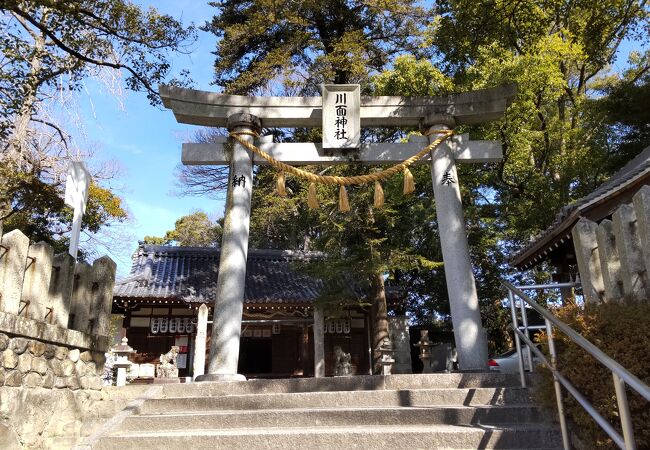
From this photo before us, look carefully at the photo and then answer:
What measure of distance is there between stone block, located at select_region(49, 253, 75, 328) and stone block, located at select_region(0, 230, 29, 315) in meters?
0.60

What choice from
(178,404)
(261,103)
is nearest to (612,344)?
(178,404)

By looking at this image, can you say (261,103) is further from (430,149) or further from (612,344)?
(612,344)

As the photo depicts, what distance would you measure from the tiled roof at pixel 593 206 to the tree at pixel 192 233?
768 inches

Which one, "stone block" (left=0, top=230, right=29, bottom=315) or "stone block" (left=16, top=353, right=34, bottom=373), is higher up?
"stone block" (left=0, top=230, right=29, bottom=315)

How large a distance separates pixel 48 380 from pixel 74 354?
1.87ft

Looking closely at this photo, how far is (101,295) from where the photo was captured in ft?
18.7

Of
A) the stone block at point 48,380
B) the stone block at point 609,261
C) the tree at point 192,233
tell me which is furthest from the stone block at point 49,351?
the tree at point 192,233

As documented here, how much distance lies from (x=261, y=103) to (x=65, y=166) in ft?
25.0

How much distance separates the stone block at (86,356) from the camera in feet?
17.3

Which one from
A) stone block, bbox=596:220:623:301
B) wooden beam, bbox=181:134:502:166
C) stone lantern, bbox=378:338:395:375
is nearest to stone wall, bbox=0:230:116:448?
wooden beam, bbox=181:134:502:166

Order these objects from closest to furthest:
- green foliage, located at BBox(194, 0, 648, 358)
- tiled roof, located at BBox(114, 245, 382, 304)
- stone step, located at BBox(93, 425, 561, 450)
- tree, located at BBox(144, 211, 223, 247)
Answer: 1. stone step, located at BBox(93, 425, 561, 450)
2. green foliage, located at BBox(194, 0, 648, 358)
3. tiled roof, located at BBox(114, 245, 382, 304)
4. tree, located at BBox(144, 211, 223, 247)

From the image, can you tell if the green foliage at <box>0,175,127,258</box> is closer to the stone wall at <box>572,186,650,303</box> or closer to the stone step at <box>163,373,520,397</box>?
the stone step at <box>163,373,520,397</box>

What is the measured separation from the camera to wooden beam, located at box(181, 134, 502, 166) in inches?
278

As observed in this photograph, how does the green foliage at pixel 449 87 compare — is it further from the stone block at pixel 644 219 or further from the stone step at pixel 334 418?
the stone step at pixel 334 418
